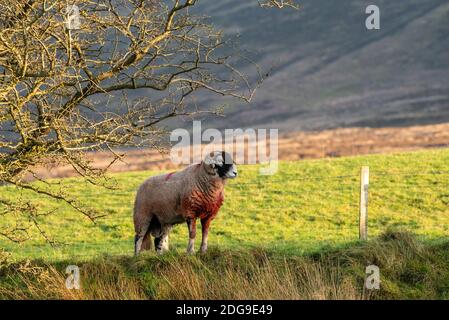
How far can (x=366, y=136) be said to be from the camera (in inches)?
3792

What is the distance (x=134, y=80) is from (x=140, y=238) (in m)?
4.51

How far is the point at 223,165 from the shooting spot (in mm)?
14938

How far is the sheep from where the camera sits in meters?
15.0

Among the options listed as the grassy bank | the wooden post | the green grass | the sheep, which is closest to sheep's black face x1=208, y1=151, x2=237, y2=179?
the sheep

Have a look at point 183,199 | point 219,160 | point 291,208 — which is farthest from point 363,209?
point 291,208

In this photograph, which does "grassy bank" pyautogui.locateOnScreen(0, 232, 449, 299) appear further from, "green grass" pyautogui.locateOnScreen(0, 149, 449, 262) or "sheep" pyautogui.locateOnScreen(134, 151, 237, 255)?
"green grass" pyautogui.locateOnScreen(0, 149, 449, 262)

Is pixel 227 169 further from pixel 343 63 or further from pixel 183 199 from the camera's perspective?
pixel 343 63

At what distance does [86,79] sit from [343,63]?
136983 mm

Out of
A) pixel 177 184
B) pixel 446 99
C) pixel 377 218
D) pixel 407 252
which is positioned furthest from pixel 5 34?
pixel 446 99

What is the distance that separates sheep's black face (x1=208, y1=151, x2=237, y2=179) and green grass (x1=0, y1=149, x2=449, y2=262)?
290 inches

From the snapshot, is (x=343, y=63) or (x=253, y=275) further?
(x=343, y=63)

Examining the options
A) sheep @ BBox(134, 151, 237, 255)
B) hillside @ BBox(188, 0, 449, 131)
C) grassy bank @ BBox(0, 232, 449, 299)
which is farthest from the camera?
hillside @ BBox(188, 0, 449, 131)

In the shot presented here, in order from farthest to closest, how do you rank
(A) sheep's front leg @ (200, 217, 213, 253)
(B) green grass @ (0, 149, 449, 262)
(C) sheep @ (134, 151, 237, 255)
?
(B) green grass @ (0, 149, 449, 262) < (A) sheep's front leg @ (200, 217, 213, 253) < (C) sheep @ (134, 151, 237, 255)

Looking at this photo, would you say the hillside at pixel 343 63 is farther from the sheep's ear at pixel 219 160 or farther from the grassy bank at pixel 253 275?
the sheep's ear at pixel 219 160
